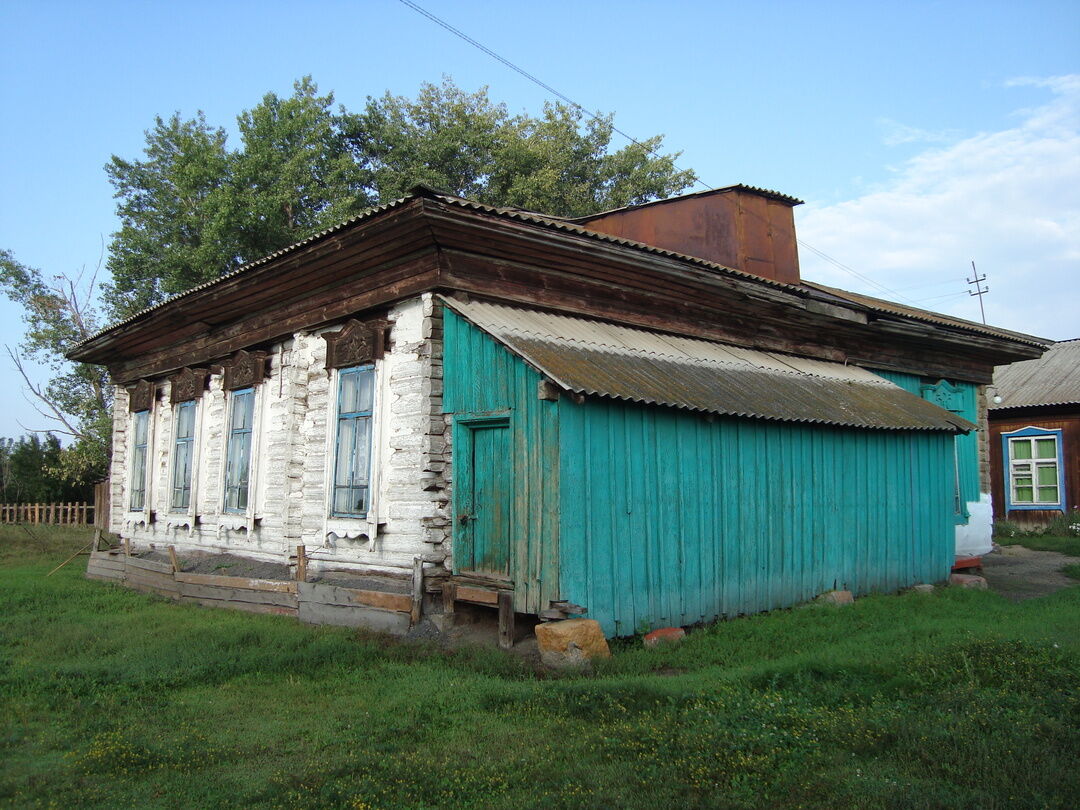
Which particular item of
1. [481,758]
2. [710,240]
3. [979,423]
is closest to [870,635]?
[481,758]

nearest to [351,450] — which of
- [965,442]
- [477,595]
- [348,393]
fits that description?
[348,393]

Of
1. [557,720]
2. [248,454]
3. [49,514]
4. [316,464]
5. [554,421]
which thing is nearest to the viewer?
[557,720]

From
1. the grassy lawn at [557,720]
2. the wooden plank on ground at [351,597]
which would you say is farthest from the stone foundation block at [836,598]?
the wooden plank on ground at [351,597]

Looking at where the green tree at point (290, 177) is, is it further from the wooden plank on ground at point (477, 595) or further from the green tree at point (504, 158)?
the wooden plank on ground at point (477, 595)

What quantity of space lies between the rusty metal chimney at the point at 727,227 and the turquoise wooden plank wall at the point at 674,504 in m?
4.29

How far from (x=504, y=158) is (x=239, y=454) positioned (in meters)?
16.2

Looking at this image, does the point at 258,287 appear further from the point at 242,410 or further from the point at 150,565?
the point at 150,565

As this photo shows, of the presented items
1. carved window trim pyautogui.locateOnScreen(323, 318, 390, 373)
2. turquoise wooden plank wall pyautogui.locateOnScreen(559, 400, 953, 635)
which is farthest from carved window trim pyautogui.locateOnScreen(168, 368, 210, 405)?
turquoise wooden plank wall pyautogui.locateOnScreen(559, 400, 953, 635)

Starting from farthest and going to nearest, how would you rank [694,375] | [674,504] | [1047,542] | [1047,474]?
1. [1047,474]
2. [1047,542]
3. [694,375]
4. [674,504]

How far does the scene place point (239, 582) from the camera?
10172 mm

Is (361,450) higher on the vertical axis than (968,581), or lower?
higher

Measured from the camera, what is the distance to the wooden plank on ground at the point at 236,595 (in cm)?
961

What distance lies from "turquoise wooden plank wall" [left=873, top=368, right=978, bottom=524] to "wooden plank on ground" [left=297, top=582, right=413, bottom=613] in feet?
32.6

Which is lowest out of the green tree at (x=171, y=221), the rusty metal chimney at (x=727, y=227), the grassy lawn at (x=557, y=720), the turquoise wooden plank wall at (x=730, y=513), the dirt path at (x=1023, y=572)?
the grassy lawn at (x=557, y=720)
